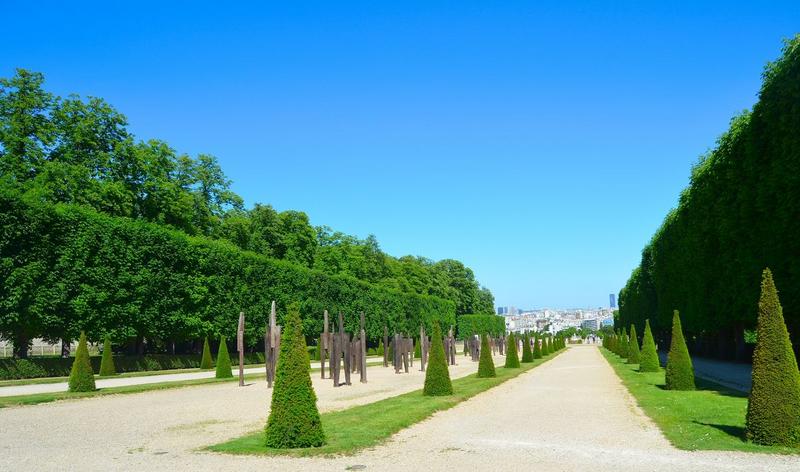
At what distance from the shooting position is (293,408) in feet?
34.8

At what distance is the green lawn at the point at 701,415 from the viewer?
10844 mm

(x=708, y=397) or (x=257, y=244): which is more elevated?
(x=257, y=244)

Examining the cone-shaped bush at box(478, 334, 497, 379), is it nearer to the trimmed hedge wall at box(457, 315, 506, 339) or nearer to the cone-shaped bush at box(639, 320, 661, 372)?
the cone-shaped bush at box(639, 320, 661, 372)

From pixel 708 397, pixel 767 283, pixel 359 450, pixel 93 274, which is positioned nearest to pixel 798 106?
pixel 708 397

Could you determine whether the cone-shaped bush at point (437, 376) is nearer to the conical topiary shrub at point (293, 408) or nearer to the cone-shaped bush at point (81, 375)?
the conical topiary shrub at point (293, 408)

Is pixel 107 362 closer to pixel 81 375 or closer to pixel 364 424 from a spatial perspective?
pixel 81 375

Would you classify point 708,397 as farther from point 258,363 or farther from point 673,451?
point 258,363

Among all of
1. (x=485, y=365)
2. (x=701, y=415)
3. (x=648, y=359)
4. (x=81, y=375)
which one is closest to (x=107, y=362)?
(x=81, y=375)

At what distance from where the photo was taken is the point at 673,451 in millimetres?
10375

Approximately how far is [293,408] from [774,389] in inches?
317

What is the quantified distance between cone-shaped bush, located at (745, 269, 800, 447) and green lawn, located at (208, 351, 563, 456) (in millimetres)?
6518

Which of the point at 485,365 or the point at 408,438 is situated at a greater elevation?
the point at 485,365

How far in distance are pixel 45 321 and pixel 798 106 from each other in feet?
104

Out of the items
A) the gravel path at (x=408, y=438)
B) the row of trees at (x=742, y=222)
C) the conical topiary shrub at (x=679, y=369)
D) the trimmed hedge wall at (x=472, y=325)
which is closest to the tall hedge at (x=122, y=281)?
the gravel path at (x=408, y=438)
